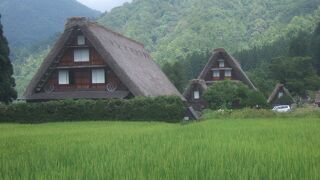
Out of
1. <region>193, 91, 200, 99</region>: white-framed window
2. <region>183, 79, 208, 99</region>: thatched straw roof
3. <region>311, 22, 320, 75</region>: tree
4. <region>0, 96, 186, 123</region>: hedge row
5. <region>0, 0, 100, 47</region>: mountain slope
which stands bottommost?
<region>0, 96, 186, 123</region>: hedge row

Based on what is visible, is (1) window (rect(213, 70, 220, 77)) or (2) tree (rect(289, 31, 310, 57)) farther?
(2) tree (rect(289, 31, 310, 57))

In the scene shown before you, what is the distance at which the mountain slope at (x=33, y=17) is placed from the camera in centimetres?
15400

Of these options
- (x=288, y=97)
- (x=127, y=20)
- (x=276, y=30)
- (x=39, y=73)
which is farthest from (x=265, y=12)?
(x=39, y=73)

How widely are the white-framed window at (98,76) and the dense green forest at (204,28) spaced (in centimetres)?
4413

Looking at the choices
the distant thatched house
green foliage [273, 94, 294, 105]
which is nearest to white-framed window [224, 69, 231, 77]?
the distant thatched house

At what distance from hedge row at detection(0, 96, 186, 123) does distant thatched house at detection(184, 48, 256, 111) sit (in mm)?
24352

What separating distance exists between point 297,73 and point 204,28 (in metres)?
45.6

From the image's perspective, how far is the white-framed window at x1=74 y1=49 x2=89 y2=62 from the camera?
2905 cm

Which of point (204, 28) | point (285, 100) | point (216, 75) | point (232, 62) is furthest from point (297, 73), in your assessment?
point (204, 28)

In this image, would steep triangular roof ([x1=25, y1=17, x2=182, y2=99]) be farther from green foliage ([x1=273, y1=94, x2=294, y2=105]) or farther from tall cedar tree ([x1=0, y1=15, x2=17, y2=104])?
green foliage ([x1=273, y1=94, x2=294, y2=105])

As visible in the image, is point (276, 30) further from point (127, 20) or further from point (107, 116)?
point (107, 116)

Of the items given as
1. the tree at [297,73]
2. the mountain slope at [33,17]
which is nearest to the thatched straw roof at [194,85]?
the tree at [297,73]

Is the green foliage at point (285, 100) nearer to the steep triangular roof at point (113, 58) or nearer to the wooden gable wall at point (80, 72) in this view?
the steep triangular roof at point (113, 58)

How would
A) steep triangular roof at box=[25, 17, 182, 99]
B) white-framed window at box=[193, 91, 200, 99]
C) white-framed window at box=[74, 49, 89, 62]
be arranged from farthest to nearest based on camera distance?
white-framed window at box=[193, 91, 200, 99]
white-framed window at box=[74, 49, 89, 62]
steep triangular roof at box=[25, 17, 182, 99]
